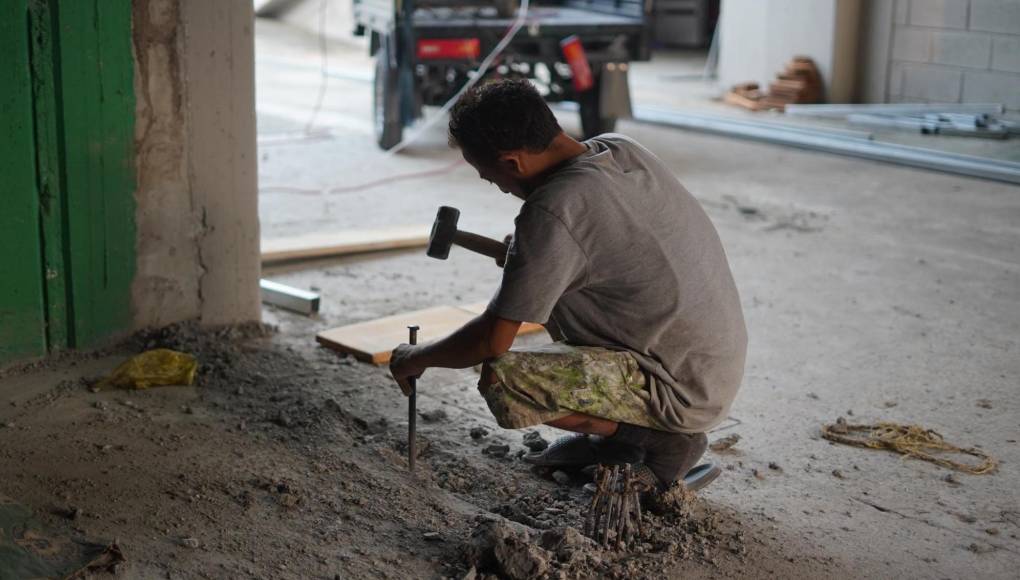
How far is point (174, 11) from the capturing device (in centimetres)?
425

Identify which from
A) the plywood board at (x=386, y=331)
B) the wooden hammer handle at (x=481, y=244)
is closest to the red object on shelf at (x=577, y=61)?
the plywood board at (x=386, y=331)

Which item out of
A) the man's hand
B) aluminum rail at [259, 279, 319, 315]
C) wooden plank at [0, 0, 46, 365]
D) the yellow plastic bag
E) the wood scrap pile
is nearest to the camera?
the man's hand

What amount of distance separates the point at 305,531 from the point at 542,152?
1.17 m

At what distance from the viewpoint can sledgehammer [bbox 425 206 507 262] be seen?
10.7 feet

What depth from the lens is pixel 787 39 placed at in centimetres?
1148

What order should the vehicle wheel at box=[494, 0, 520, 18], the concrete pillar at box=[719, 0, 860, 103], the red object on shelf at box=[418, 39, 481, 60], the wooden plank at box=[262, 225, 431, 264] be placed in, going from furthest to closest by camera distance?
the concrete pillar at box=[719, 0, 860, 103] → the vehicle wheel at box=[494, 0, 520, 18] → the red object on shelf at box=[418, 39, 481, 60] → the wooden plank at box=[262, 225, 431, 264]

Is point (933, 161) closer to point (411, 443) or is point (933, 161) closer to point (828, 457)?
point (828, 457)

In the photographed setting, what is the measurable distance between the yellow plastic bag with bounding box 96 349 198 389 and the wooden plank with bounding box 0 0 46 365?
0.35 metres

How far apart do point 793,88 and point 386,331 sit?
24.3 ft

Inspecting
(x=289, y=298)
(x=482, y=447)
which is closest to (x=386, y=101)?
(x=289, y=298)

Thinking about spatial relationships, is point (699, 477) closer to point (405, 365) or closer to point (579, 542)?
point (579, 542)

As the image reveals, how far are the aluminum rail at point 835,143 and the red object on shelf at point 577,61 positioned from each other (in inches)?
67.4

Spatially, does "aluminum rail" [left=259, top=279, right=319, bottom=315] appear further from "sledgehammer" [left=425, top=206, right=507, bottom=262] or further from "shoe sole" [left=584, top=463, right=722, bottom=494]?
"shoe sole" [left=584, top=463, right=722, bottom=494]

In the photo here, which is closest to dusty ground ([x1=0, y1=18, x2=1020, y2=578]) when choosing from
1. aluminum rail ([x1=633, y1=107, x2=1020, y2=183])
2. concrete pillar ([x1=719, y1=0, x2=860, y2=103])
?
aluminum rail ([x1=633, y1=107, x2=1020, y2=183])
